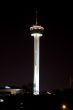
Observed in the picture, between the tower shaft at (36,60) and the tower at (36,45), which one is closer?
the tower at (36,45)

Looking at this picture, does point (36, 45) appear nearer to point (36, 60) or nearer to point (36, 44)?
point (36, 44)


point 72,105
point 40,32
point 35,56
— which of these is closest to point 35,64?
point 35,56

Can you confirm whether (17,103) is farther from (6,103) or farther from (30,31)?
(30,31)

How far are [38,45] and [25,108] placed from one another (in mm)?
67135

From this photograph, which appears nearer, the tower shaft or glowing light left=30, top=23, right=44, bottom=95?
glowing light left=30, top=23, right=44, bottom=95

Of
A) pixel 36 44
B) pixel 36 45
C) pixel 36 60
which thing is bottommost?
pixel 36 60

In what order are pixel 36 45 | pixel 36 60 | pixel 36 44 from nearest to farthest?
pixel 36 60, pixel 36 45, pixel 36 44

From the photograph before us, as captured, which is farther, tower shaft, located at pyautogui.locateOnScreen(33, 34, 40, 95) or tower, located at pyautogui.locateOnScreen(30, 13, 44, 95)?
tower shaft, located at pyautogui.locateOnScreen(33, 34, 40, 95)

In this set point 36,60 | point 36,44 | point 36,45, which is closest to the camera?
point 36,60

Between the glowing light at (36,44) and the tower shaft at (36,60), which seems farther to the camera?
the tower shaft at (36,60)

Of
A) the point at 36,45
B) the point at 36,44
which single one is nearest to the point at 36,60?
the point at 36,45

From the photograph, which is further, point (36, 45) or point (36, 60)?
point (36, 45)

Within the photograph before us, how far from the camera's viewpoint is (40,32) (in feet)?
352

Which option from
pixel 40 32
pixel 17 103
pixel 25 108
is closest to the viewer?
pixel 25 108
